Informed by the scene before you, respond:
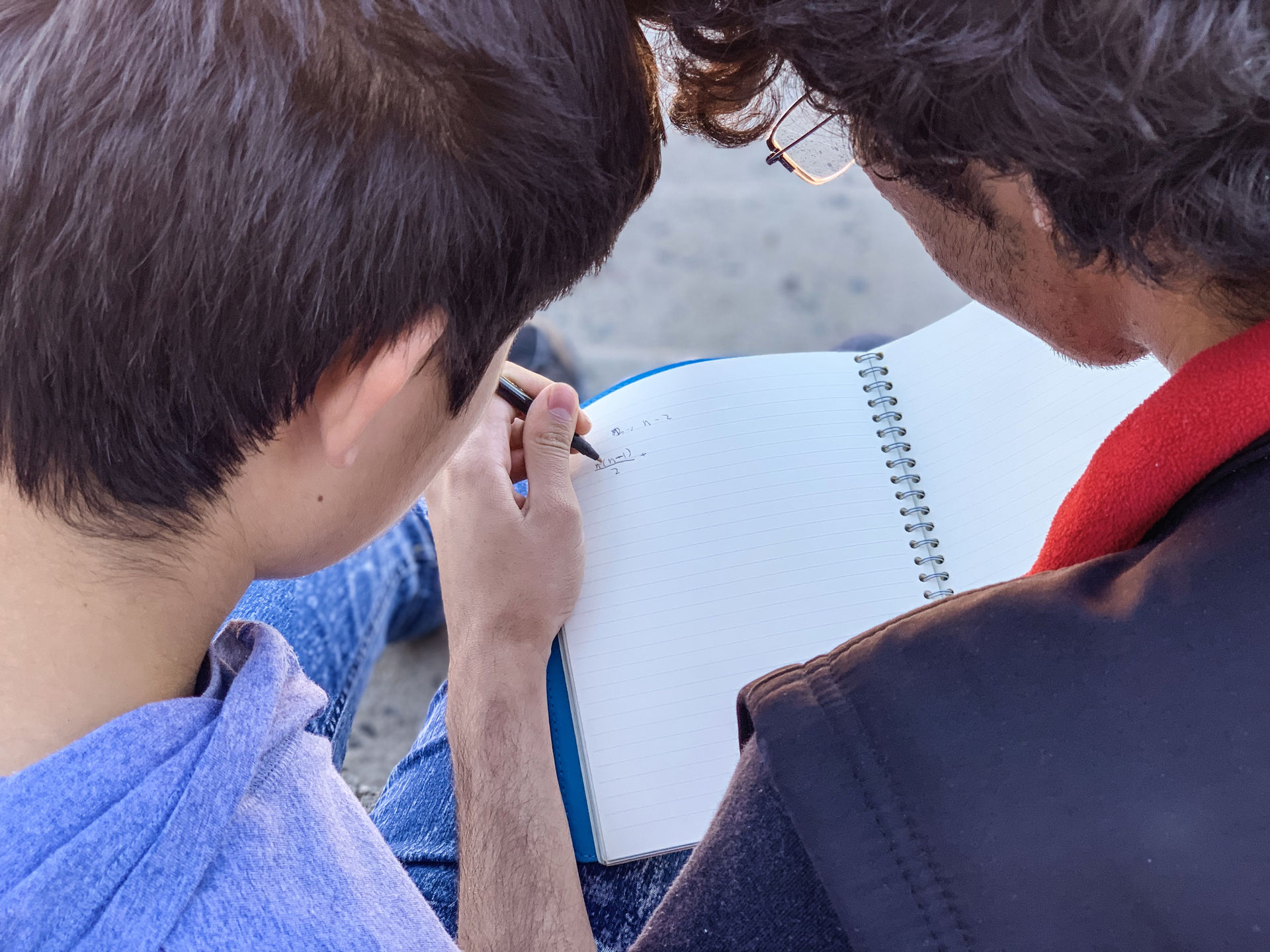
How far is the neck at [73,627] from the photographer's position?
1.76ft

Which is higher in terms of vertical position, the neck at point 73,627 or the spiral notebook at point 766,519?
the neck at point 73,627

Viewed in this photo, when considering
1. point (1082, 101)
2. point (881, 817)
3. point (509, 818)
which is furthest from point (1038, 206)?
point (509, 818)

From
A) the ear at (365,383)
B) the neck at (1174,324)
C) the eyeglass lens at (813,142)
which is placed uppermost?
the ear at (365,383)

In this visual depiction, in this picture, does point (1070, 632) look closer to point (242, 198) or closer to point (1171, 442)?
point (1171, 442)

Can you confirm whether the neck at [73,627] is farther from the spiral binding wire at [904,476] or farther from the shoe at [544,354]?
the shoe at [544,354]

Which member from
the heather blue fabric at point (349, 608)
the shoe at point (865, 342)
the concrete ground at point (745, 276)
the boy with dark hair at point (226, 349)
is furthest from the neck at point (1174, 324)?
the concrete ground at point (745, 276)

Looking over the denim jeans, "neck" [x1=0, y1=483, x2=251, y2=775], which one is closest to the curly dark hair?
"neck" [x1=0, y1=483, x2=251, y2=775]

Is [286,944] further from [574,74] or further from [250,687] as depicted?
[574,74]

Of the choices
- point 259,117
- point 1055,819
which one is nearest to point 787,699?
point 1055,819

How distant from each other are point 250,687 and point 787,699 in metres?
0.32

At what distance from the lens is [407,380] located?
577 mm

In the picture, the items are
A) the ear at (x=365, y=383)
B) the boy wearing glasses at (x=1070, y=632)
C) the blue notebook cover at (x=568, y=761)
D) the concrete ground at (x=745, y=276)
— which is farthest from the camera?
the concrete ground at (x=745, y=276)

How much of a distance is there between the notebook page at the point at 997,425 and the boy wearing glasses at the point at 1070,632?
0.86ft

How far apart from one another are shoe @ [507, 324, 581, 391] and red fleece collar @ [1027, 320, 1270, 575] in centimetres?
98
